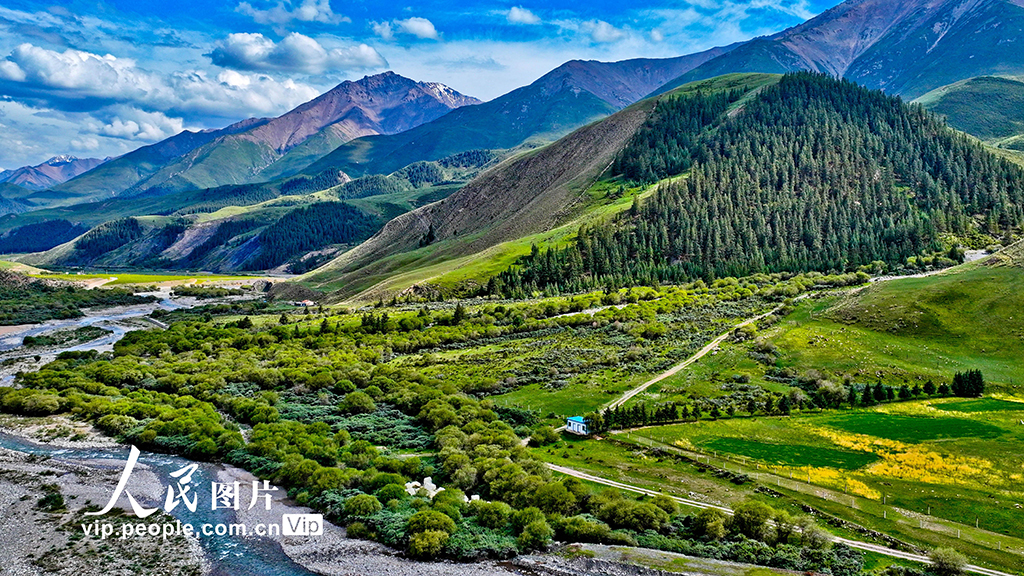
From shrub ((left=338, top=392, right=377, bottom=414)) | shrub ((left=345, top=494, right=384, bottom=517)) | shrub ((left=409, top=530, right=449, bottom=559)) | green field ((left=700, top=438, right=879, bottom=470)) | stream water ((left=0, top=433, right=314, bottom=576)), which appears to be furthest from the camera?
shrub ((left=338, top=392, right=377, bottom=414))

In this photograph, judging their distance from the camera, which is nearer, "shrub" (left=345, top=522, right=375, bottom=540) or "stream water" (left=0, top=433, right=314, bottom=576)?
"stream water" (left=0, top=433, right=314, bottom=576)

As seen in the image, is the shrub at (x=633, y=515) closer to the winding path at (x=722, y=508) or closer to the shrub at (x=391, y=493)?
the winding path at (x=722, y=508)

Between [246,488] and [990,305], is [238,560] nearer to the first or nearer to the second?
[246,488]

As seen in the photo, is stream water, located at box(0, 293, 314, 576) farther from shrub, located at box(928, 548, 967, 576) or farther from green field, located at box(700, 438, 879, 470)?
green field, located at box(700, 438, 879, 470)

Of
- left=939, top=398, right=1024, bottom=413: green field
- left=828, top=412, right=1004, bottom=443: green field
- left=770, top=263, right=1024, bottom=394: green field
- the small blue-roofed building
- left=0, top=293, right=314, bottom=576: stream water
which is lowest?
left=0, top=293, right=314, bottom=576: stream water

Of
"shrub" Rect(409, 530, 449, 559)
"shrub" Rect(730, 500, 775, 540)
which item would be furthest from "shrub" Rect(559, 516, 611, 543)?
"shrub" Rect(730, 500, 775, 540)

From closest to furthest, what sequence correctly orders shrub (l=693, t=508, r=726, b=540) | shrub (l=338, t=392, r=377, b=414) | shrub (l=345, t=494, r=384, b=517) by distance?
1. shrub (l=693, t=508, r=726, b=540)
2. shrub (l=345, t=494, r=384, b=517)
3. shrub (l=338, t=392, r=377, b=414)

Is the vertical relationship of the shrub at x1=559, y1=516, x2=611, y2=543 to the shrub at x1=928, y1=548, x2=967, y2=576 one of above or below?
below

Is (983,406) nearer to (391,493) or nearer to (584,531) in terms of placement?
(584,531)
